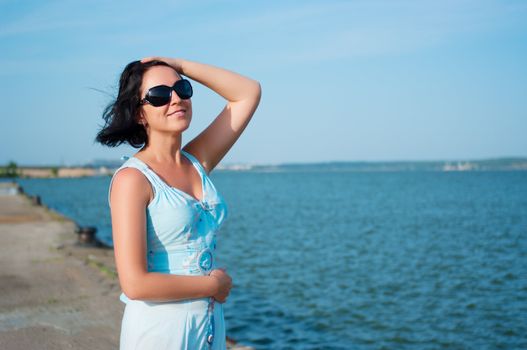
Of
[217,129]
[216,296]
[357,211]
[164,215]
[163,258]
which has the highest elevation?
[217,129]

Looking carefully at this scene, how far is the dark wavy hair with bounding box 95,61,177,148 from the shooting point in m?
2.54

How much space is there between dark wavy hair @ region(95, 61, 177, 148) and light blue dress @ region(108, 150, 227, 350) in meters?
0.23

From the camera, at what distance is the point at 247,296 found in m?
13.2

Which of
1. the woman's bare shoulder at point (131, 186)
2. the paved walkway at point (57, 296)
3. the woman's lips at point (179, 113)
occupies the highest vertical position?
the woman's lips at point (179, 113)

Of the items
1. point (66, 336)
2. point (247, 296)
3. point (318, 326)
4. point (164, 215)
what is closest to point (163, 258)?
point (164, 215)

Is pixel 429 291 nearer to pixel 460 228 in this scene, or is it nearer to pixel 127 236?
pixel 127 236

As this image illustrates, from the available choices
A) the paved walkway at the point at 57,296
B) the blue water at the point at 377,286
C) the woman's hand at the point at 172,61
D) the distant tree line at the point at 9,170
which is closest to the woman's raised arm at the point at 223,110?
the woman's hand at the point at 172,61

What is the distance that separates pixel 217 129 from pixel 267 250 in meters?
18.6

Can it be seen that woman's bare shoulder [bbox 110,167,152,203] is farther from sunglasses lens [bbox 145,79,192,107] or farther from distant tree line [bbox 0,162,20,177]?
A: distant tree line [bbox 0,162,20,177]

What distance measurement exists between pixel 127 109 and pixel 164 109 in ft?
0.58

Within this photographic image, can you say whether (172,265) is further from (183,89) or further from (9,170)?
(9,170)

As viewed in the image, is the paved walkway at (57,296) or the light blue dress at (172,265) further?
the paved walkway at (57,296)

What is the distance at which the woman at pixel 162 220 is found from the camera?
222cm

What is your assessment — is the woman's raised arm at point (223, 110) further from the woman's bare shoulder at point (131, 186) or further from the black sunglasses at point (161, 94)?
the woman's bare shoulder at point (131, 186)
